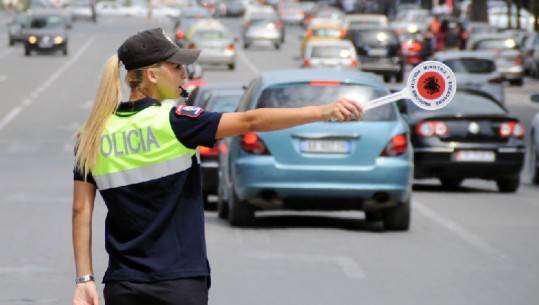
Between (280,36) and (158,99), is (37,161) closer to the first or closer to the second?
(158,99)

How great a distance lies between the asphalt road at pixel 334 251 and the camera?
11680 millimetres

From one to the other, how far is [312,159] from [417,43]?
4841 centimetres

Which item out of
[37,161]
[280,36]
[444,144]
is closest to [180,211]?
[444,144]

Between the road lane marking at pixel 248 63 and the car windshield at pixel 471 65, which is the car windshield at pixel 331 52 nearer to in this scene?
the car windshield at pixel 471 65

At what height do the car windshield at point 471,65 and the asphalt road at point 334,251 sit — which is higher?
the asphalt road at point 334,251

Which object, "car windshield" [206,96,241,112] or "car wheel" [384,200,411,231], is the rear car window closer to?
"car windshield" [206,96,241,112]

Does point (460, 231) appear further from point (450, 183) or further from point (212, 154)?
point (450, 183)

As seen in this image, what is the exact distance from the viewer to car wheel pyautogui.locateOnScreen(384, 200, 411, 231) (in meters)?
15.9

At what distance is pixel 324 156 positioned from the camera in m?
15.3

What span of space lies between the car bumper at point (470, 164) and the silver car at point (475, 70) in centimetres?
1605

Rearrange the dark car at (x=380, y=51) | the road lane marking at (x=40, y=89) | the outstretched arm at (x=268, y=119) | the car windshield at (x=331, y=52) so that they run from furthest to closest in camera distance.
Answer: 1. the dark car at (x=380, y=51)
2. the car windshield at (x=331, y=52)
3. the road lane marking at (x=40, y=89)
4. the outstretched arm at (x=268, y=119)

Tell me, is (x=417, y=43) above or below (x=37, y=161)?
below

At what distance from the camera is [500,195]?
70.2ft

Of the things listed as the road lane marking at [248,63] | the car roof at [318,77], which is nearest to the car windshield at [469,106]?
the car roof at [318,77]
